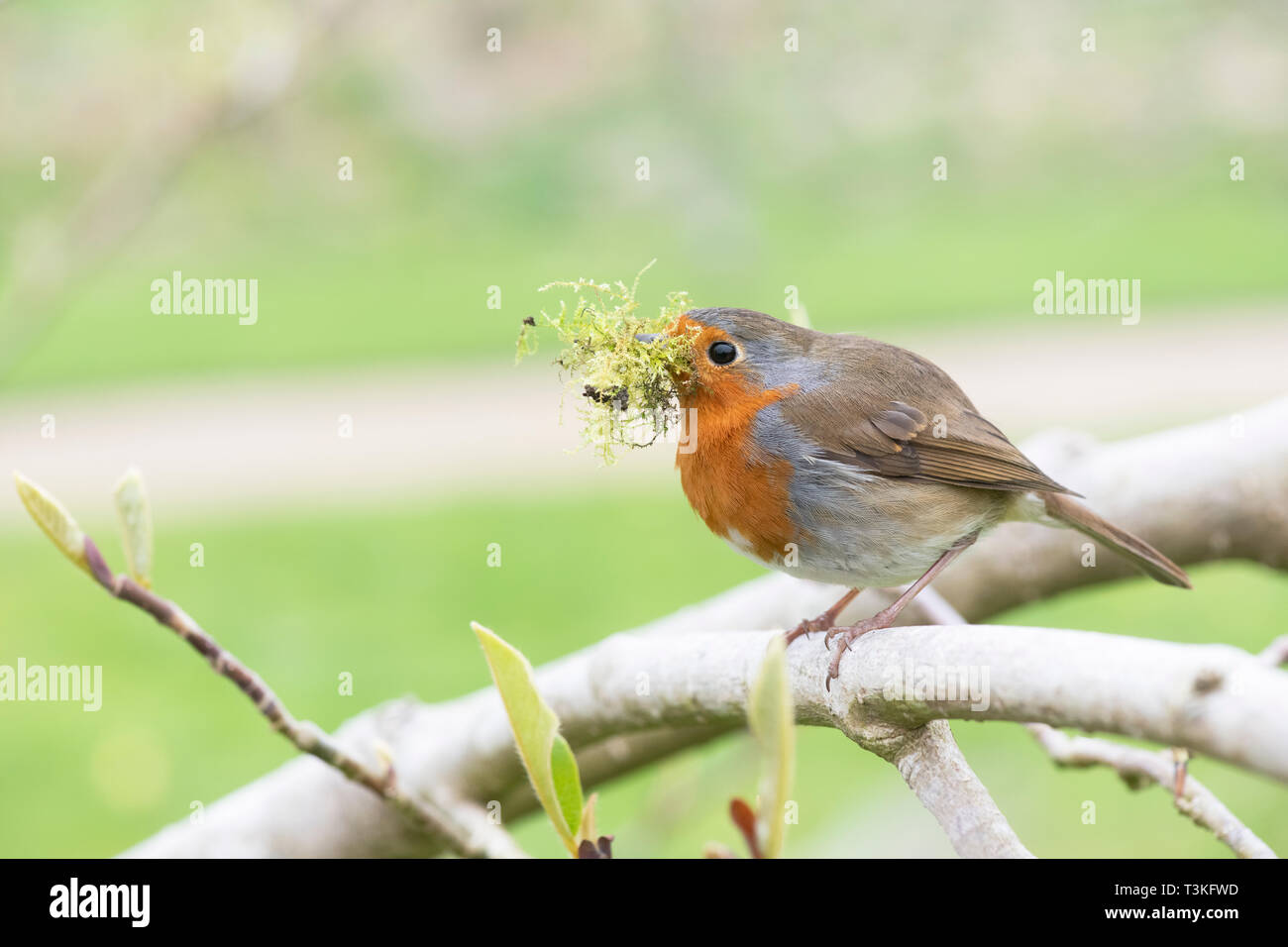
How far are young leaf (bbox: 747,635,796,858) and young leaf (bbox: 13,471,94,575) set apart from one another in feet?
2.67

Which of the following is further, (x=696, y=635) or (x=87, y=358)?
(x=87, y=358)

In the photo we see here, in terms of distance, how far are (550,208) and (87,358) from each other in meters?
4.69

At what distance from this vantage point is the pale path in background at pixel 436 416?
9578 mm

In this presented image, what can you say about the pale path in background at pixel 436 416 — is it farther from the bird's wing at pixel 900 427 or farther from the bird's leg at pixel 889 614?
the bird's leg at pixel 889 614

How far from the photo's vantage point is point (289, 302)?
1418cm

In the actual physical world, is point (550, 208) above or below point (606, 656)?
above

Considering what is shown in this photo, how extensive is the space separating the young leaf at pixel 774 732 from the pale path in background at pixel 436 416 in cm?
778

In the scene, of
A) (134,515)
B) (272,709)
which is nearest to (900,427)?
(272,709)

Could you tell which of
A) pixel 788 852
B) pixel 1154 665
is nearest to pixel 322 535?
pixel 788 852

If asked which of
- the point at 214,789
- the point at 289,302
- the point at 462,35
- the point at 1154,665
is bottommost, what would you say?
the point at 214,789

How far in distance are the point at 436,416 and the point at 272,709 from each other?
972cm

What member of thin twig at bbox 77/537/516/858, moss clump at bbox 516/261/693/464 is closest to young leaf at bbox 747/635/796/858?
thin twig at bbox 77/537/516/858

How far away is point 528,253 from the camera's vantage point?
1259 cm

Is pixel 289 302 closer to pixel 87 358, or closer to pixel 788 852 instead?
pixel 87 358
